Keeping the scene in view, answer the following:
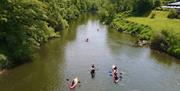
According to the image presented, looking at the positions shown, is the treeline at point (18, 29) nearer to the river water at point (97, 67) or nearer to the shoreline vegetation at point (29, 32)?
the shoreline vegetation at point (29, 32)

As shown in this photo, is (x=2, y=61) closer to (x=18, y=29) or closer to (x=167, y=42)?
(x=18, y=29)

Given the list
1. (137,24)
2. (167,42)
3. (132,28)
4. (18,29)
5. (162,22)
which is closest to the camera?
(18,29)

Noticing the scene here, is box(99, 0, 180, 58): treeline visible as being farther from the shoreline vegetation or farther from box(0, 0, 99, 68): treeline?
box(0, 0, 99, 68): treeline

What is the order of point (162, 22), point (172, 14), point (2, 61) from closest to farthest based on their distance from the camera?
point (2, 61) < point (162, 22) < point (172, 14)

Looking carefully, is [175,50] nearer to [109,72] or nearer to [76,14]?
[109,72]

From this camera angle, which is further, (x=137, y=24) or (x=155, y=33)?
(x=137, y=24)

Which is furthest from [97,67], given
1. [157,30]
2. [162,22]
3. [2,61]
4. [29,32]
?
[162,22]

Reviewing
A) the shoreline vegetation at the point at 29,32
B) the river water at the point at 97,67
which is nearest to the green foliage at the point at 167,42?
the shoreline vegetation at the point at 29,32
